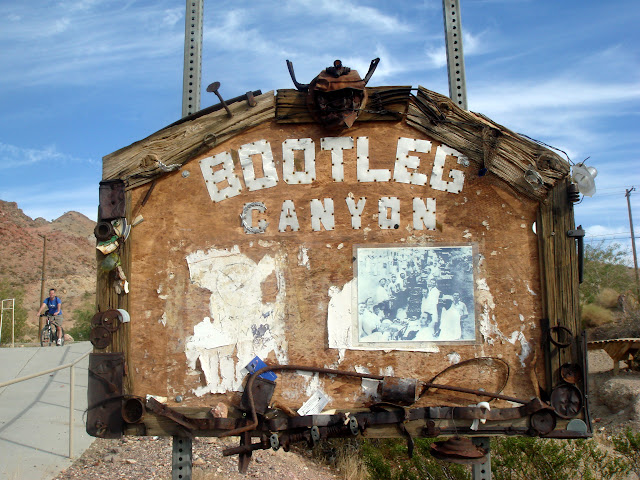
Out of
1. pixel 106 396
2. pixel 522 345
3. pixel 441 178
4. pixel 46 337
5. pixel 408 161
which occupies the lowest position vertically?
pixel 46 337

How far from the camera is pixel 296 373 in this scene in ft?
12.2

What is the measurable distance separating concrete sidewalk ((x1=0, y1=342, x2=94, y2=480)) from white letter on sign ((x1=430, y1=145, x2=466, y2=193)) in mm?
5856

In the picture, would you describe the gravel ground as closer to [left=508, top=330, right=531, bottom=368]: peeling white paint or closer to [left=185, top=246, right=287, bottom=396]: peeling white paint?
[left=185, top=246, right=287, bottom=396]: peeling white paint

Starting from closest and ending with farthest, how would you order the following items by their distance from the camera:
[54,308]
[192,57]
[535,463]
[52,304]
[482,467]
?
[482,467] → [192,57] → [535,463] → [52,304] → [54,308]

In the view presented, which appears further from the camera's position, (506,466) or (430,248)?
(506,466)

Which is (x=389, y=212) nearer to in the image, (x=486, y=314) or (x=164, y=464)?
(x=486, y=314)

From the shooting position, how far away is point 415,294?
3.73 metres

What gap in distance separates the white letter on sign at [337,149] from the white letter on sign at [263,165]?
405 millimetres

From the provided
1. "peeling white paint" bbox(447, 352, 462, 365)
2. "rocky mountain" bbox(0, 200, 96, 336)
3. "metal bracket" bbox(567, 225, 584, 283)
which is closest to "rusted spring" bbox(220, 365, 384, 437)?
"peeling white paint" bbox(447, 352, 462, 365)

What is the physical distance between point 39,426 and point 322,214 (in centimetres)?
680

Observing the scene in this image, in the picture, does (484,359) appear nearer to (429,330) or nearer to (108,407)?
(429,330)

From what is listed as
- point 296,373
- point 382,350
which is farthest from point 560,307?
point 296,373

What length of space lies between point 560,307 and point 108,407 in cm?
326

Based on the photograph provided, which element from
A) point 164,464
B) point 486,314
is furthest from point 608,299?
point 486,314
